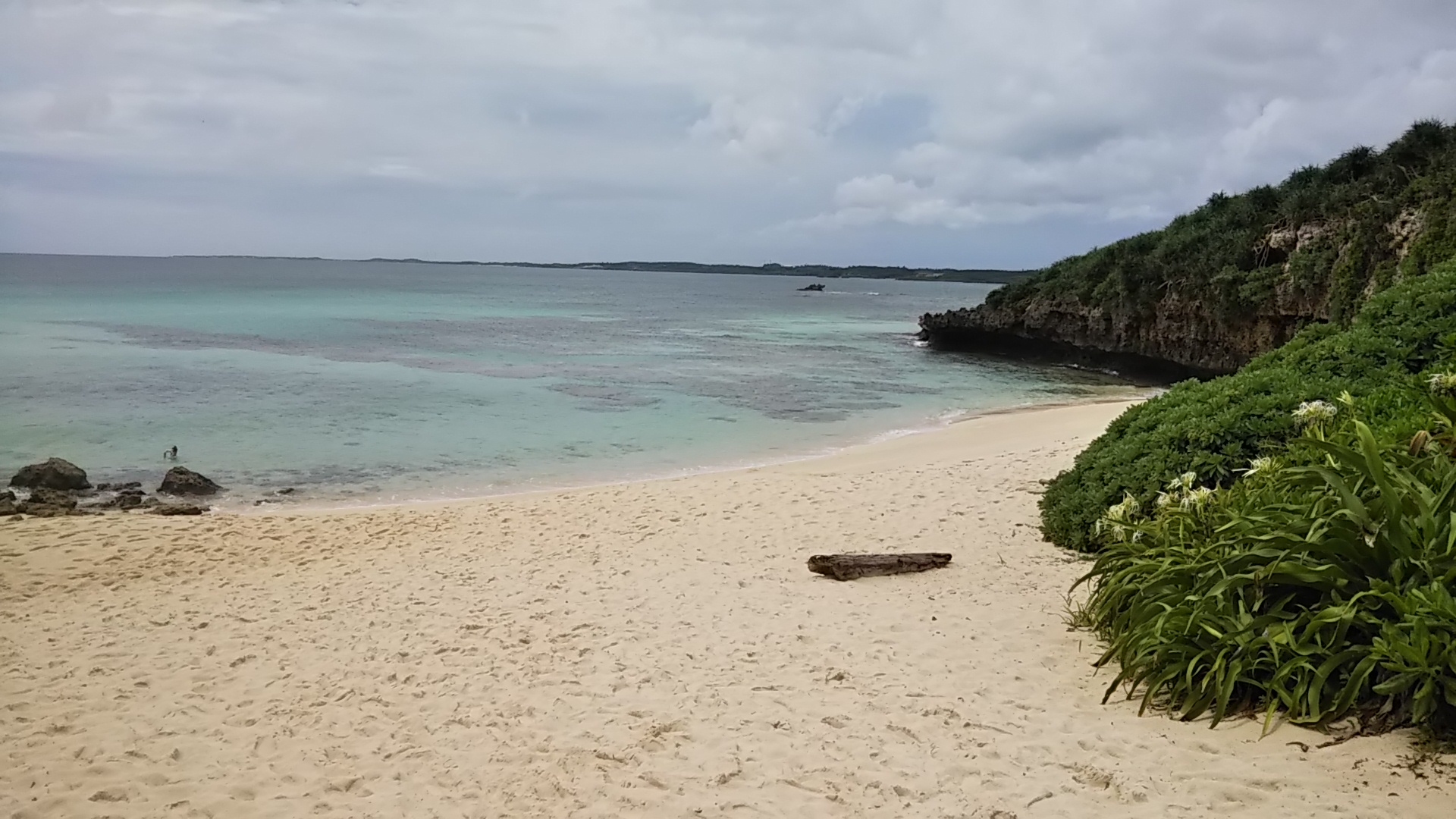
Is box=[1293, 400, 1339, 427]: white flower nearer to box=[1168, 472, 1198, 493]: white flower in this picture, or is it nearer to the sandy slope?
box=[1168, 472, 1198, 493]: white flower

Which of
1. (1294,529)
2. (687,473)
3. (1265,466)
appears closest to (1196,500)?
(1265,466)

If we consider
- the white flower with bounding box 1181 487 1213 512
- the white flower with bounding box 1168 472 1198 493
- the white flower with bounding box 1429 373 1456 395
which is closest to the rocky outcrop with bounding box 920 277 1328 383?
the white flower with bounding box 1168 472 1198 493

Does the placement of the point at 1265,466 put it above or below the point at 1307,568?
above

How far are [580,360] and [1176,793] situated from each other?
1269 inches

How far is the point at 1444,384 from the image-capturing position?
5.45 metres

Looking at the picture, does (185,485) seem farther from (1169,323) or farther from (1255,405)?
(1169,323)

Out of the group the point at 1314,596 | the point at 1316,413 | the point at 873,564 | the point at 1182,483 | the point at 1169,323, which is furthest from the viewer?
the point at 1169,323

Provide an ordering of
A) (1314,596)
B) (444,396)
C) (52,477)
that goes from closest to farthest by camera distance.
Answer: (1314,596) → (52,477) → (444,396)

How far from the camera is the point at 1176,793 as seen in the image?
387 centimetres

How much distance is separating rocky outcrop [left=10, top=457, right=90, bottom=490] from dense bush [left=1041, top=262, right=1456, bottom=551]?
44.0 feet

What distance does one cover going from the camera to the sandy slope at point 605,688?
4.21 metres

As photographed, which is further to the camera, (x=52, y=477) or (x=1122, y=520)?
(x=52, y=477)

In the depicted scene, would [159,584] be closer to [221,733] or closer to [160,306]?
[221,733]

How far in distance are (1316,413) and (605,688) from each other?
494cm
